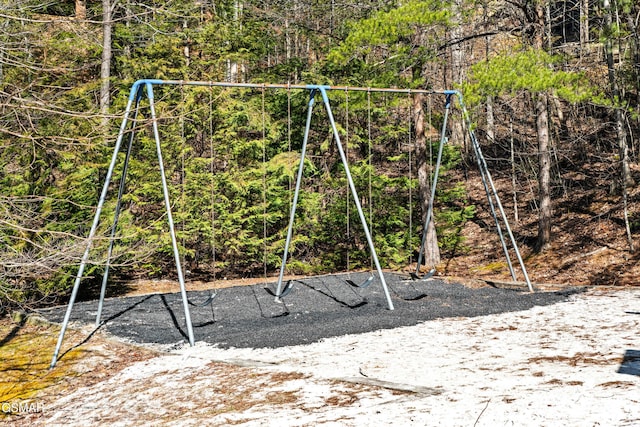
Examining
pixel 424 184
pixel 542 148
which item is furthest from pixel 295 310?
pixel 542 148

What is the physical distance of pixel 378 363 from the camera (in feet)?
16.1

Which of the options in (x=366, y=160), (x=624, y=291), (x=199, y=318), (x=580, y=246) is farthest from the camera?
(x=366, y=160)

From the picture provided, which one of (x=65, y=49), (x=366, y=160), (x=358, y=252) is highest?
(x=65, y=49)

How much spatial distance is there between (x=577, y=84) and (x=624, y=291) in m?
3.13

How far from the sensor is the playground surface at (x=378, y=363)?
3652 mm

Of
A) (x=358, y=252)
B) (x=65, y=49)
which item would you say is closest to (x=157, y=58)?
(x=65, y=49)

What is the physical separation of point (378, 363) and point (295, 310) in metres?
2.67

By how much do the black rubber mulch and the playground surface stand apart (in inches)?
0.9

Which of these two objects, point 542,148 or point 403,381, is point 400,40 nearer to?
point 542,148

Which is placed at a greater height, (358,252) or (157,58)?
(157,58)

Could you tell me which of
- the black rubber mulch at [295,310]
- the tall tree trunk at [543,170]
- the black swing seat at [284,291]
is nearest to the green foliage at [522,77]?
Result: the tall tree trunk at [543,170]

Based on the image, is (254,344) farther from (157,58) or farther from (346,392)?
(157,58)

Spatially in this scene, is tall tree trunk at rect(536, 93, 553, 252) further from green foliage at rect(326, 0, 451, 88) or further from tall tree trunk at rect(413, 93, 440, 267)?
green foliage at rect(326, 0, 451, 88)

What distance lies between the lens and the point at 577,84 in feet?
30.8
